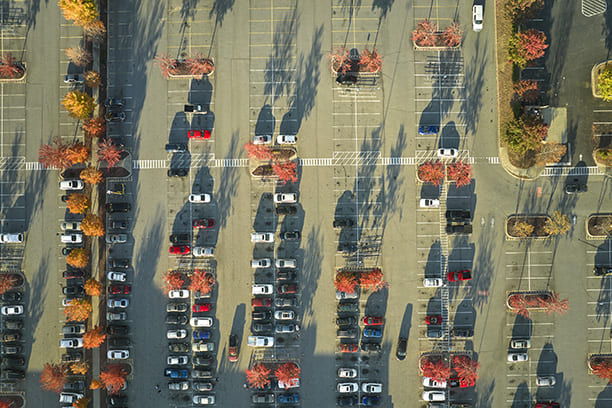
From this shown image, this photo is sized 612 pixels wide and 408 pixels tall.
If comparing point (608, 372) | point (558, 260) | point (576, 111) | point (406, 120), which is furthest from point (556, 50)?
point (608, 372)

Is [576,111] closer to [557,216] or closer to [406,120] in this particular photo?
[557,216]

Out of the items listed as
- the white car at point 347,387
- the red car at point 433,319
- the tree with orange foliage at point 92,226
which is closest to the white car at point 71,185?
the tree with orange foliage at point 92,226

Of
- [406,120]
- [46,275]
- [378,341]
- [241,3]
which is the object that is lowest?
[378,341]

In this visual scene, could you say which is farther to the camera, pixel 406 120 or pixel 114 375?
pixel 406 120

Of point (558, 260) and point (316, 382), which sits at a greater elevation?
point (558, 260)

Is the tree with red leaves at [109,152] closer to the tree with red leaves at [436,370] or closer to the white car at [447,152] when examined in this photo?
the white car at [447,152]

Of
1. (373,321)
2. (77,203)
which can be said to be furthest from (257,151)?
(373,321)
